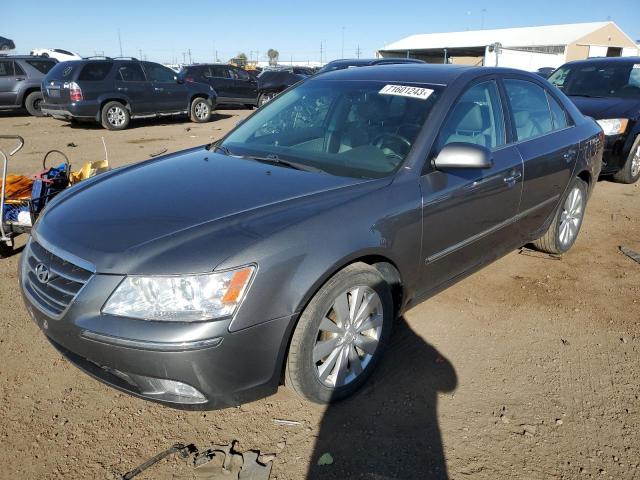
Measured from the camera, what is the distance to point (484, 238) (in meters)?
3.36

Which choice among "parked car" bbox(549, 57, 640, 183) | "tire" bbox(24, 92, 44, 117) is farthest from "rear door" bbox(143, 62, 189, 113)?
"parked car" bbox(549, 57, 640, 183)

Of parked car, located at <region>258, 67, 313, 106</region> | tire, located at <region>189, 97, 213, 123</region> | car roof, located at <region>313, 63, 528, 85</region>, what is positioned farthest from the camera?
parked car, located at <region>258, 67, 313, 106</region>

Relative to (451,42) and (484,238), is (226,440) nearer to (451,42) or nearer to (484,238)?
(484,238)

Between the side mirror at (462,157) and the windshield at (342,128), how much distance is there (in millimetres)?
204

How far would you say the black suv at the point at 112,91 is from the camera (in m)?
11.7

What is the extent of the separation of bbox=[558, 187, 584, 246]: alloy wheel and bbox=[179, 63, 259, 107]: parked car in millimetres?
14235

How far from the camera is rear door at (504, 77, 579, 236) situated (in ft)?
11.9

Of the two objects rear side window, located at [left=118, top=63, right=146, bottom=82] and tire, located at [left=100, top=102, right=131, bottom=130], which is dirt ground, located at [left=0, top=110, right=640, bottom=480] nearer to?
tire, located at [left=100, top=102, right=131, bottom=130]

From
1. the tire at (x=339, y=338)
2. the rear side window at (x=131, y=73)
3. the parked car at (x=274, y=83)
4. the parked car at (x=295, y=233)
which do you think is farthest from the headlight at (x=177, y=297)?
the parked car at (x=274, y=83)

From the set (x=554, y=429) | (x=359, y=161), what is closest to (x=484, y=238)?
(x=359, y=161)

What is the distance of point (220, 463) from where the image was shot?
2.25m

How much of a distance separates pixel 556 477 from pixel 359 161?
1.84 metres

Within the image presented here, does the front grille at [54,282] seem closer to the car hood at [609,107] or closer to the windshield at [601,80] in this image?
the car hood at [609,107]

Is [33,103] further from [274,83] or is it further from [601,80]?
[601,80]
